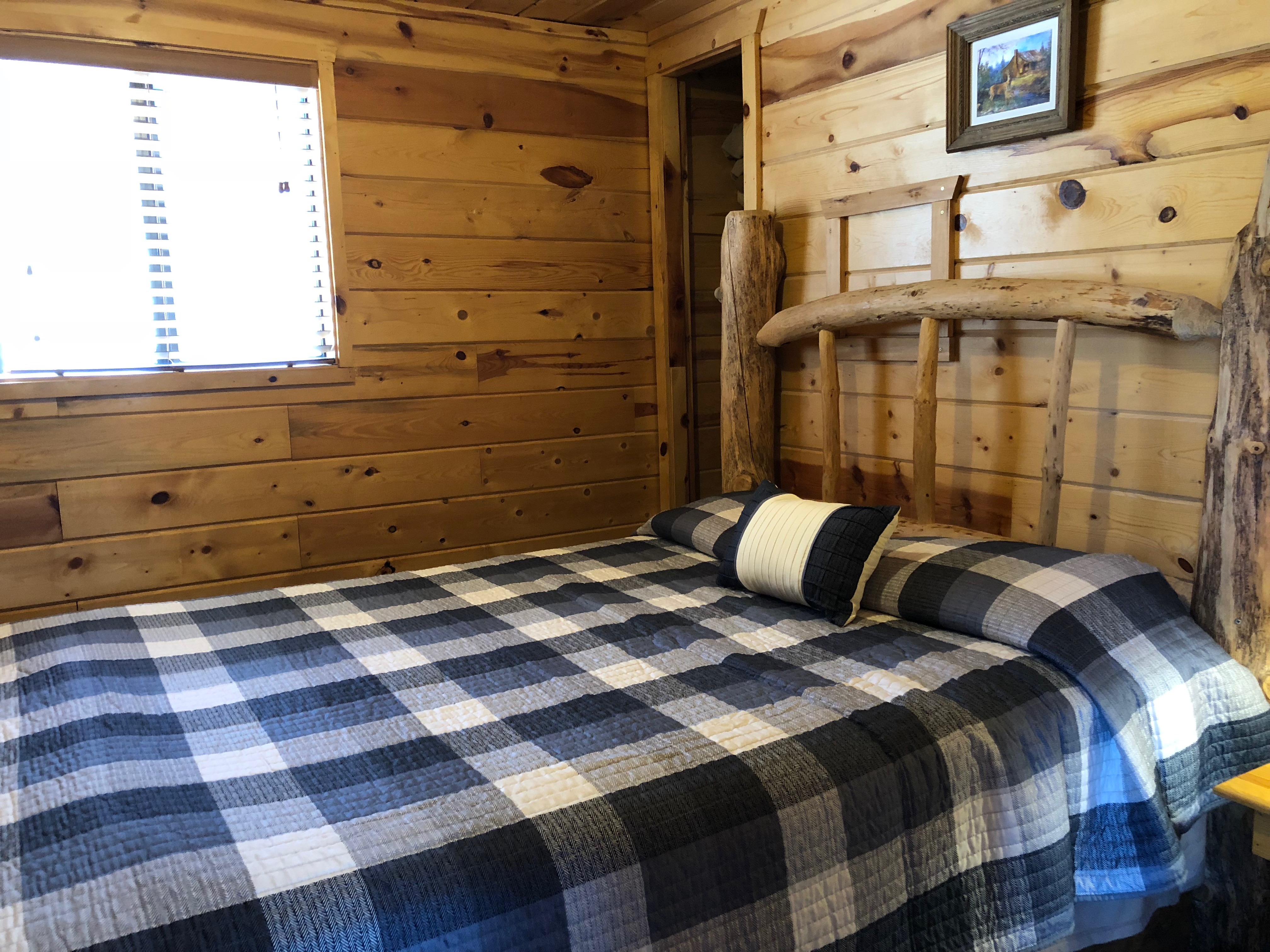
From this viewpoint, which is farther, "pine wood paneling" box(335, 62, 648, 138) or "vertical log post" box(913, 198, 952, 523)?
"pine wood paneling" box(335, 62, 648, 138)

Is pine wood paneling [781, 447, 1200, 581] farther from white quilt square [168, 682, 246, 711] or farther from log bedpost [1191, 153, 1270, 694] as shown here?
white quilt square [168, 682, 246, 711]

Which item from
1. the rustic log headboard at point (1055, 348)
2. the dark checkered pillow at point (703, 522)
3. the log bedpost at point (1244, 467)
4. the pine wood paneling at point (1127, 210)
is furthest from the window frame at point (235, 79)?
the log bedpost at point (1244, 467)

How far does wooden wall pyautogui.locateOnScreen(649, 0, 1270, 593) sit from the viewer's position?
1.88 meters

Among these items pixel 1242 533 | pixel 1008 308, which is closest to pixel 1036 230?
A: pixel 1008 308

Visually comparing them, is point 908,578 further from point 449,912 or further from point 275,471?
point 275,471

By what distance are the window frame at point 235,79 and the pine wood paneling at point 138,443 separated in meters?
0.08

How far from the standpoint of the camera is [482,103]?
10.1 feet

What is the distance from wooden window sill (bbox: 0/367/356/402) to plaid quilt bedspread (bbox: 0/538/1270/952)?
0.79 m

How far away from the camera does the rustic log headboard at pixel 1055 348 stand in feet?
5.62

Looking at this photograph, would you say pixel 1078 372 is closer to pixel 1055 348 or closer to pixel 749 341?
pixel 1055 348

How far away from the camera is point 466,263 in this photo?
3090mm

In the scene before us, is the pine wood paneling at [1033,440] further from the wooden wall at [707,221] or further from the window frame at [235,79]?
the window frame at [235,79]

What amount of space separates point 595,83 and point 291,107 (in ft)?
3.34

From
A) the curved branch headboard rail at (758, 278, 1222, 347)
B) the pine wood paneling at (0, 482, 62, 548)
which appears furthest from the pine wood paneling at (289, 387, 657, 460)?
the curved branch headboard rail at (758, 278, 1222, 347)
